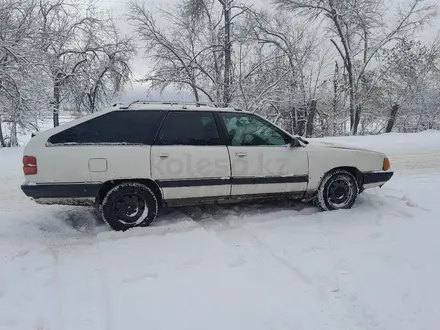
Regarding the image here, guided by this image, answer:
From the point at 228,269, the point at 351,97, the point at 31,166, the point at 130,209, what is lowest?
the point at 228,269

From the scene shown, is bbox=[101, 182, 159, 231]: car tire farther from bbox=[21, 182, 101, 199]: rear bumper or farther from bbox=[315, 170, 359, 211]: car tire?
bbox=[315, 170, 359, 211]: car tire

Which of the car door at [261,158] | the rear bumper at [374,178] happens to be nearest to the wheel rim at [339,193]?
the rear bumper at [374,178]

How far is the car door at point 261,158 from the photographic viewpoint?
4.75m

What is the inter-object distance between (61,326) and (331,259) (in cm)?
258

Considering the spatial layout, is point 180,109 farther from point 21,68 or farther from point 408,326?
point 21,68

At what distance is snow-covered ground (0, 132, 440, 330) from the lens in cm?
282

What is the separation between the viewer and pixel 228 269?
3.49 metres

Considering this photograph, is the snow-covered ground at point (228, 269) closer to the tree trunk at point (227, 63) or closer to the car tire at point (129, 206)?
the car tire at point (129, 206)

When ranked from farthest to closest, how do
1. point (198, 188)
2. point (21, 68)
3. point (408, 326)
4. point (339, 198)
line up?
point (21, 68), point (339, 198), point (198, 188), point (408, 326)

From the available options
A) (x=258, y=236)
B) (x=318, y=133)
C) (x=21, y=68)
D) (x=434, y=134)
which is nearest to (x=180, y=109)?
(x=258, y=236)

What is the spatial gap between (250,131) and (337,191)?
5.21ft

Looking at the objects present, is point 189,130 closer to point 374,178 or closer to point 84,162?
point 84,162

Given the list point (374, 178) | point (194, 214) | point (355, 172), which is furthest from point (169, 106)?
point (374, 178)

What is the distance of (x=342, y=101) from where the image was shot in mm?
21688
